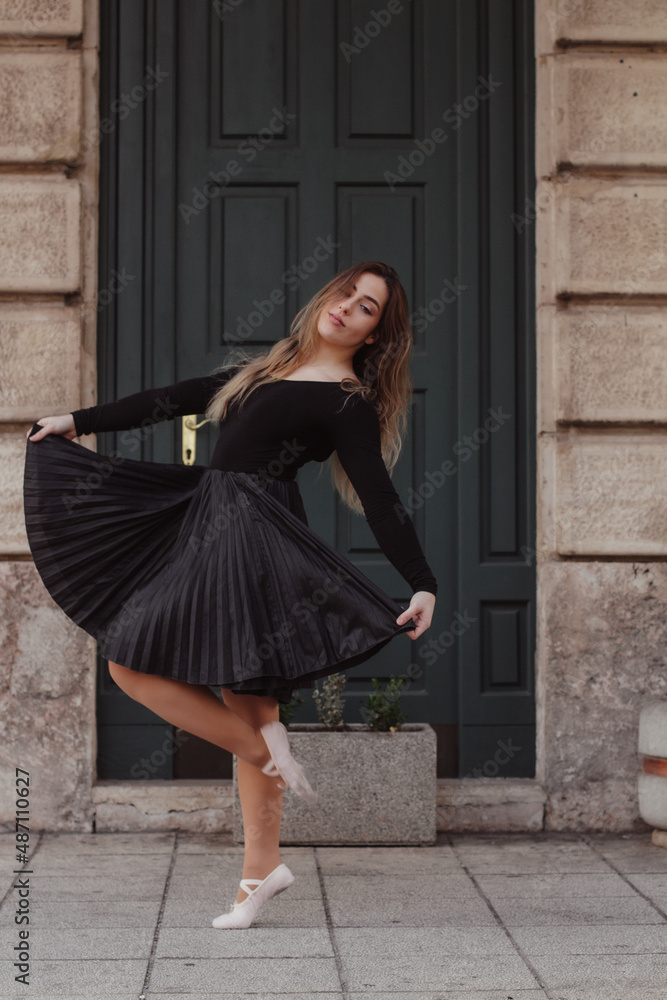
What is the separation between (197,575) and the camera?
10.1 feet

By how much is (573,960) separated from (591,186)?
3.32 m

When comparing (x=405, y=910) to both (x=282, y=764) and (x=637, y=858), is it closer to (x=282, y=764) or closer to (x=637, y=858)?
(x=282, y=764)

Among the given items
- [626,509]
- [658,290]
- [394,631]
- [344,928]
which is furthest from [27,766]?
[658,290]

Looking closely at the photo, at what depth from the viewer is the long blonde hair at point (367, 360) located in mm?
3338

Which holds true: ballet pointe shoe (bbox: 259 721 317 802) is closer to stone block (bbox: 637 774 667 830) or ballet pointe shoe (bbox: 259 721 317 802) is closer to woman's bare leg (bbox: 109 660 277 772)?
woman's bare leg (bbox: 109 660 277 772)

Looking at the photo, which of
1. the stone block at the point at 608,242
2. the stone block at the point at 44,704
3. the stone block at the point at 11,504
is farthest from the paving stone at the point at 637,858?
the stone block at the point at 11,504

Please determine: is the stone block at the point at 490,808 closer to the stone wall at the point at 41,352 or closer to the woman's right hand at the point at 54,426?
the stone wall at the point at 41,352

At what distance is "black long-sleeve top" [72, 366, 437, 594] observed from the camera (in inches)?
121

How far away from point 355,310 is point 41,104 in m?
2.33

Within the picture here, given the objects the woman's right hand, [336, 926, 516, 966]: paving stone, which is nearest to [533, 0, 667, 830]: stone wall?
[336, 926, 516, 966]: paving stone

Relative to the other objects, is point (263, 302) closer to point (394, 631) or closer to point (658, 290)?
point (658, 290)

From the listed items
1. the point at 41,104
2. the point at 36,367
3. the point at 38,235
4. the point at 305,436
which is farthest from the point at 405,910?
the point at 41,104

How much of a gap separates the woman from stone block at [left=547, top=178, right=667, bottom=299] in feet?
5.50

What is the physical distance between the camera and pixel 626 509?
4695mm
